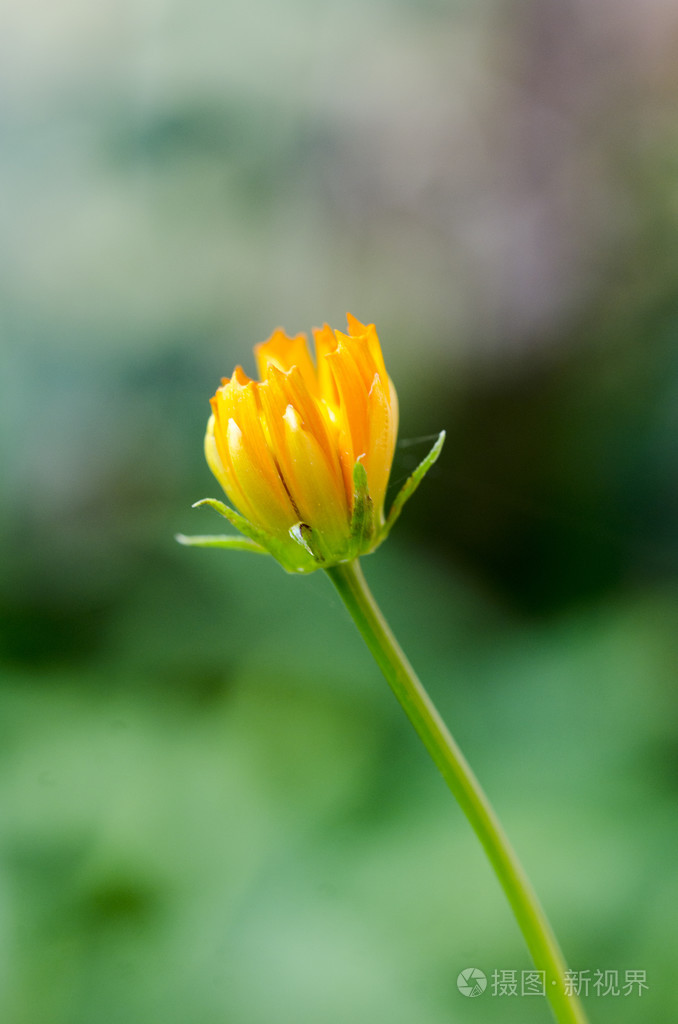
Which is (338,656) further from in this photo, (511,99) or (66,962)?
(511,99)

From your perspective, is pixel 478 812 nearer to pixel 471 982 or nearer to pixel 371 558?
pixel 471 982

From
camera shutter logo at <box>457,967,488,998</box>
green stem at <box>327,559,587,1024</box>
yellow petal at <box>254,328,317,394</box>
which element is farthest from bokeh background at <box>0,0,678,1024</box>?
yellow petal at <box>254,328,317,394</box>

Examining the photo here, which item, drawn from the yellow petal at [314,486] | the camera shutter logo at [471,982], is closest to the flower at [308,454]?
the yellow petal at [314,486]

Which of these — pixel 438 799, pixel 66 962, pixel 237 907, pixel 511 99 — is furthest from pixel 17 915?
pixel 511 99

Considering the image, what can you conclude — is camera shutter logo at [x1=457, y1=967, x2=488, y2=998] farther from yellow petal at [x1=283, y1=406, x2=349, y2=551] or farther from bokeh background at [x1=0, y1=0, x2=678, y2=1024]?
yellow petal at [x1=283, y1=406, x2=349, y2=551]

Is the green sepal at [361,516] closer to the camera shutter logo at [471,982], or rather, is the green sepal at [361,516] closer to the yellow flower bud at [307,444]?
the yellow flower bud at [307,444]
